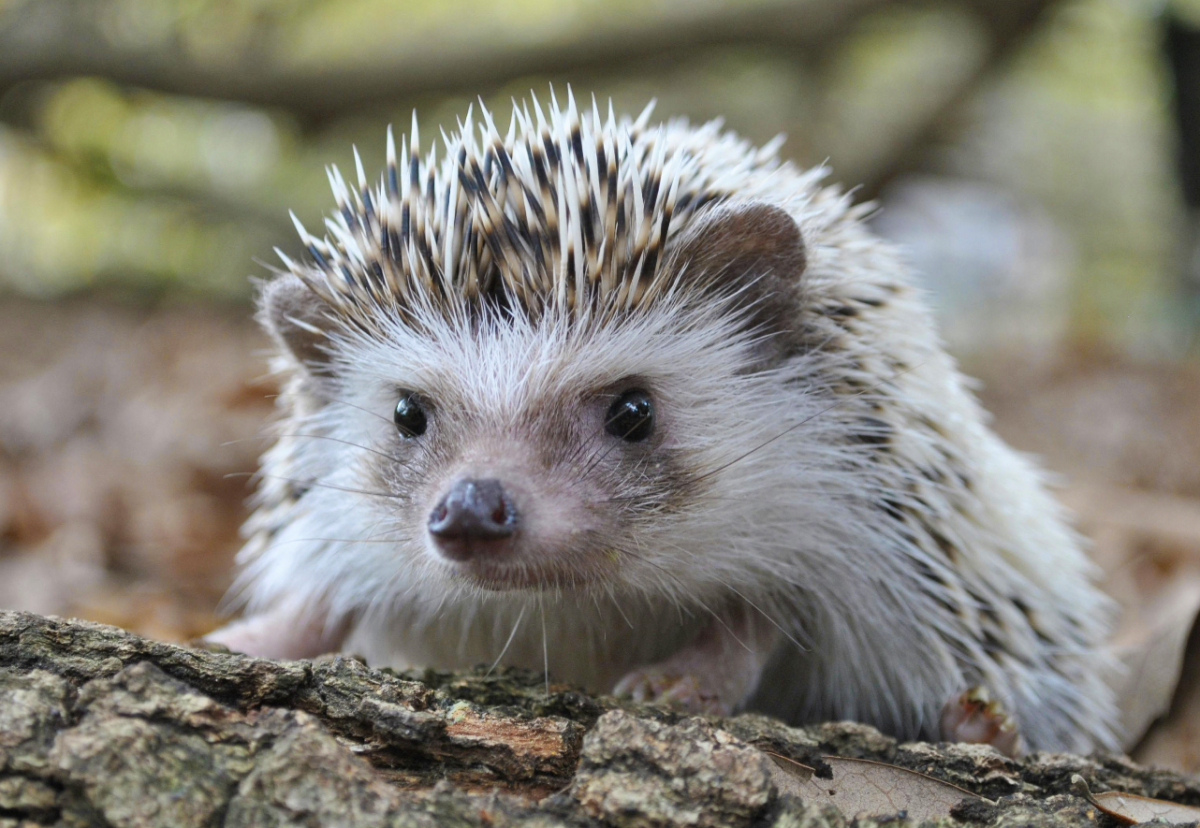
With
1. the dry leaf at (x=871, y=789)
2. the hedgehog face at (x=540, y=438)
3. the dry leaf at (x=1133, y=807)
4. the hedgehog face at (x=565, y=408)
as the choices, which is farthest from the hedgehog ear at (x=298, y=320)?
the dry leaf at (x=1133, y=807)

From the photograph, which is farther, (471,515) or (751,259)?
(751,259)

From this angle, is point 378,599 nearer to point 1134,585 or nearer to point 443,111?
point 1134,585

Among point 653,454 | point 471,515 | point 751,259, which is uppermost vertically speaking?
point 751,259

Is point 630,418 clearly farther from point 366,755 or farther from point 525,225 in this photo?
point 366,755

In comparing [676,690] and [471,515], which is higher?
[471,515]

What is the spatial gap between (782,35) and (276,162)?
571cm

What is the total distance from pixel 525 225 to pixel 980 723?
78.2 inches

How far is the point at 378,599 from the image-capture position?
12.3 feet

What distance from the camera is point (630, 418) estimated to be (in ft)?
10.2

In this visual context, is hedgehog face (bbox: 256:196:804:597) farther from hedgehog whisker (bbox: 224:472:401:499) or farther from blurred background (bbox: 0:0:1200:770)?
blurred background (bbox: 0:0:1200:770)

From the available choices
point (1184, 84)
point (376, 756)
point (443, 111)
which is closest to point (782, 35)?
point (443, 111)

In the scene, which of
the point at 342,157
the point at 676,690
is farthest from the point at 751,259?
the point at 342,157

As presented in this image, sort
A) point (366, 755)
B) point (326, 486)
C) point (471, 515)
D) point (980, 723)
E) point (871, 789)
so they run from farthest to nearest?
point (326, 486)
point (980, 723)
point (471, 515)
point (871, 789)
point (366, 755)

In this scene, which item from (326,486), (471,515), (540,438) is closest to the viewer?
(471,515)
